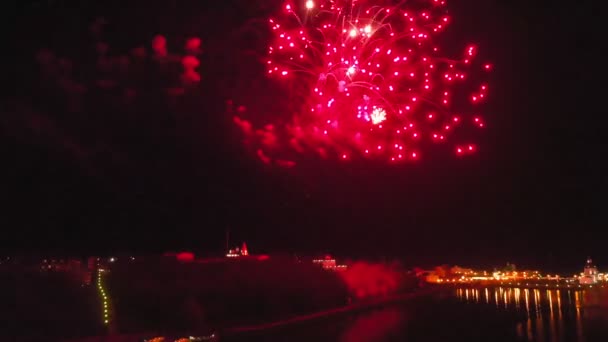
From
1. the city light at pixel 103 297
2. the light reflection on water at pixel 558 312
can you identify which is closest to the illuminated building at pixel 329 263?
the light reflection on water at pixel 558 312

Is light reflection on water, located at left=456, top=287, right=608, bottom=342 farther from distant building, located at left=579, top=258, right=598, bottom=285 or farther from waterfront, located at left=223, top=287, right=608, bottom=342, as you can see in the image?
distant building, located at left=579, top=258, right=598, bottom=285

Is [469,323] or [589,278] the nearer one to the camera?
[469,323]

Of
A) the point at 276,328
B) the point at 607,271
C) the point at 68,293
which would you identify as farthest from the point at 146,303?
the point at 607,271

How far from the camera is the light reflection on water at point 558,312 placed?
16.9 metres

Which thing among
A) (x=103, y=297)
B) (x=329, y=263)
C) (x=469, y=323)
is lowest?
(x=469, y=323)

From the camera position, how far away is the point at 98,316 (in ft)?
74.7

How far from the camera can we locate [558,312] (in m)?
22.6

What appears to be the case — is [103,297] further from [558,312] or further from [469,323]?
[558,312]

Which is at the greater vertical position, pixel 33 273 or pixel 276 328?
pixel 33 273

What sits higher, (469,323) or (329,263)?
(329,263)

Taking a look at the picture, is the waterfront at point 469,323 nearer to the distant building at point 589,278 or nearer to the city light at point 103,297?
the city light at point 103,297

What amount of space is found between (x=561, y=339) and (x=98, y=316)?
44.6ft

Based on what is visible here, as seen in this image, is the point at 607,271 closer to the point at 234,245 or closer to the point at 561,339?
the point at 234,245

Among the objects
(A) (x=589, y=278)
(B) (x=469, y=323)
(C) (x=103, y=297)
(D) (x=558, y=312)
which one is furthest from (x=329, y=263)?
(B) (x=469, y=323)
